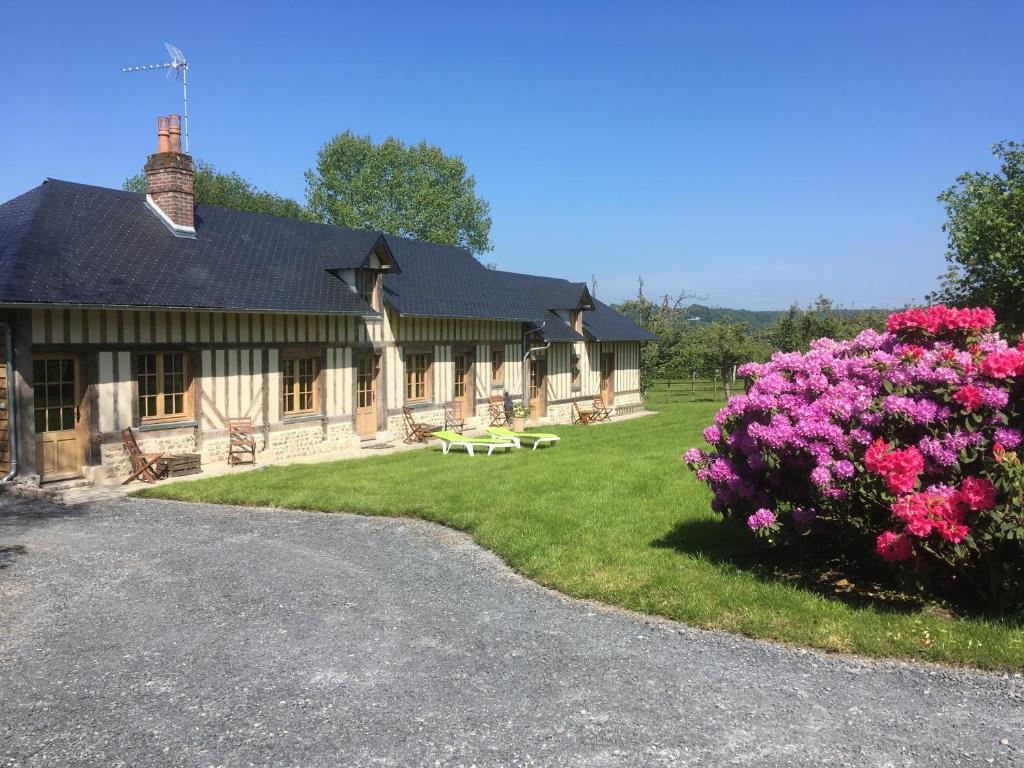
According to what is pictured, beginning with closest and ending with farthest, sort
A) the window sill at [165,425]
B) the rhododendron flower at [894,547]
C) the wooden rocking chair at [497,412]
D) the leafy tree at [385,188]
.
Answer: the rhododendron flower at [894,547] < the window sill at [165,425] < the wooden rocking chair at [497,412] < the leafy tree at [385,188]

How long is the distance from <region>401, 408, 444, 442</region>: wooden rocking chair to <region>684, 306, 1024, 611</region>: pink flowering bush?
11579 mm

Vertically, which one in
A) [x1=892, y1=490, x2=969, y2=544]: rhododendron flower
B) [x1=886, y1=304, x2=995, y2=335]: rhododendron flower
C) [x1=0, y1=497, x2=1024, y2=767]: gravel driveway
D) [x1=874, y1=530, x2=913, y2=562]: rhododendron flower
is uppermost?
[x1=886, y1=304, x2=995, y2=335]: rhododendron flower

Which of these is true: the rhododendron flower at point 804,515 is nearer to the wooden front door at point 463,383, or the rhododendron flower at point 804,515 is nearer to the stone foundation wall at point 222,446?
the stone foundation wall at point 222,446

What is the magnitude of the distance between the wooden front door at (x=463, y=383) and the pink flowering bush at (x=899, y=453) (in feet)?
43.8

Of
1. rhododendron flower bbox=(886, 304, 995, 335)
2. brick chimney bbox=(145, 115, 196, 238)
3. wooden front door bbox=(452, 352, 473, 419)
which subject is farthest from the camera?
wooden front door bbox=(452, 352, 473, 419)

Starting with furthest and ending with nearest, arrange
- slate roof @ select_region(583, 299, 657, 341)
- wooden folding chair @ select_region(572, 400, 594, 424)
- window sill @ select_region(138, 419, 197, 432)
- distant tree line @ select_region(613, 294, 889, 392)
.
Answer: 1. distant tree line @ select_region(613, 294, 889, 392)
2. slate roof @ select_region(583, 299, 657, 341)
3. wooden folding chair @ select_region(572, 400, 594, 424)
4. window sill @ select_region(138, 419, 197, 432)

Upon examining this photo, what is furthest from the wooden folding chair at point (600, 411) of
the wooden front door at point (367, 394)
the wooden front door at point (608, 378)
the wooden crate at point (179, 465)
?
the wooden crate at point (179, 465)

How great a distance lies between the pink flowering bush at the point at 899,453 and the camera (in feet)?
17.8

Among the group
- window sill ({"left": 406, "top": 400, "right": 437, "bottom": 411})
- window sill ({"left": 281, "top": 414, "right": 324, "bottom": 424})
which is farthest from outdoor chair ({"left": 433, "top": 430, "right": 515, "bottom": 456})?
window sill ({"left": 281, "top": 414, "right": 324, "bottom": 424})

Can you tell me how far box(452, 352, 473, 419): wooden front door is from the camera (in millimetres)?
20031

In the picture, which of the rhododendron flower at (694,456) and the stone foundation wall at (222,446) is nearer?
the rhododendron flower at (694,456)

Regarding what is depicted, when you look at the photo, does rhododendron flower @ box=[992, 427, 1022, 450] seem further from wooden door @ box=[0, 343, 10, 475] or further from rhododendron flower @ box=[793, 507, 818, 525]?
wooden door @ box=[0, 343, 10, 475]

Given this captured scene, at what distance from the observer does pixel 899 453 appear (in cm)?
→ 557

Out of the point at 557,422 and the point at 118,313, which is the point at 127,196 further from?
the point at 557,422
